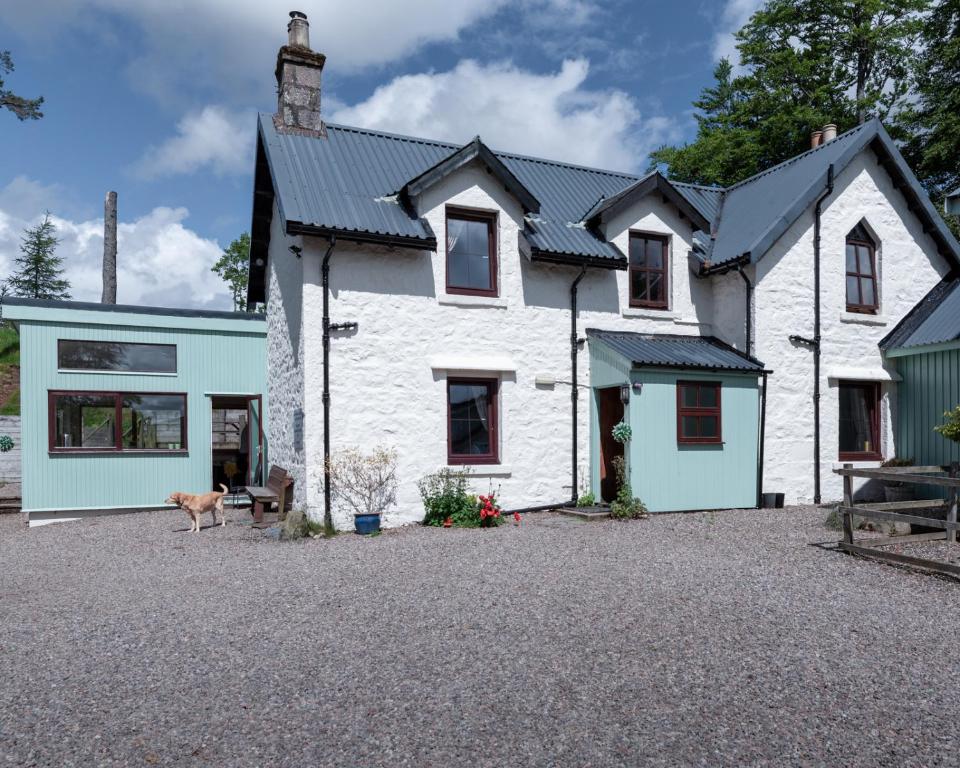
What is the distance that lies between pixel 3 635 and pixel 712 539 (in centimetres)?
874

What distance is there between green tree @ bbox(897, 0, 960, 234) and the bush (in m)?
17.5

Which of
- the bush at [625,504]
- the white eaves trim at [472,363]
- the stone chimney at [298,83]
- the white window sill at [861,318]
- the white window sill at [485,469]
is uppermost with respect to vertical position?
the stone chimney at [298,83]

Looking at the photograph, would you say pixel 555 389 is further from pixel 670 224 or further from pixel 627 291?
pixel 670 224

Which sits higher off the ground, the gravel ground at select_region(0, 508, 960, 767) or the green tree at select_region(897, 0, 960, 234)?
the green tree at select_region(897, 0, 960, 234)

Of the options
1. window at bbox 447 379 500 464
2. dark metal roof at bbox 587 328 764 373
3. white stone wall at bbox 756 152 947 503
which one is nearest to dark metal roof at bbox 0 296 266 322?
window at bbox 447 379 500 464

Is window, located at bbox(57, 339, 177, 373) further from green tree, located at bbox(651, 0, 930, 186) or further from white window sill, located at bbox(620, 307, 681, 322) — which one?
green tree, located at bbox(651, 0, 930, 186)

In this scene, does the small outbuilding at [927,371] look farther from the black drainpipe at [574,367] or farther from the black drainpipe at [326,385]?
the black drainpipe at [326,385]

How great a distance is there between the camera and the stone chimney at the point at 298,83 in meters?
14.1

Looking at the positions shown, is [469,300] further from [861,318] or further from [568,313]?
[861,318]

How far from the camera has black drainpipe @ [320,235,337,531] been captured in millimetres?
11695

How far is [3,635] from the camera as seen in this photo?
249 inches

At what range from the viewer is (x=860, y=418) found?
15.4 meters

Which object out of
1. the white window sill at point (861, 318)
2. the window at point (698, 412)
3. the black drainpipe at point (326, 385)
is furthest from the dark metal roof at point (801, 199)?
the black drainpipe at point (326, 385)

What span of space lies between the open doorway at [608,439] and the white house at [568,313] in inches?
2.5
